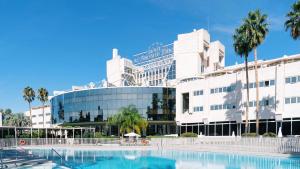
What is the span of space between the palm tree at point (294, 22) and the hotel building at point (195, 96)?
14.8 m

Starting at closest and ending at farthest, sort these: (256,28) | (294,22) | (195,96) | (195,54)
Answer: (294,22) → (256,28) → (195,96) → (195,54)

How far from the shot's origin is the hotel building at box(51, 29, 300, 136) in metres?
51.9

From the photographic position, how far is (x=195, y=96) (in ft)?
212

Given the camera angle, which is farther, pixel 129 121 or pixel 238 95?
pixel 129 121

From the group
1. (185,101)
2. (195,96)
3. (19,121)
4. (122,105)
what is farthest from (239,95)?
(19,121)

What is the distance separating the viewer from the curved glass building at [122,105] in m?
70.9

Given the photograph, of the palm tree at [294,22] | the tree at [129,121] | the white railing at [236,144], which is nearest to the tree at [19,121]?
the tree at [129,121]

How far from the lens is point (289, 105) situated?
166 ft

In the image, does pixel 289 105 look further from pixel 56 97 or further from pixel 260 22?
pixel 56 97

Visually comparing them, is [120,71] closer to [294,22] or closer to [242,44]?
[242,44]

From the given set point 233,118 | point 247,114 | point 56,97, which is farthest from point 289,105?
point 56,97

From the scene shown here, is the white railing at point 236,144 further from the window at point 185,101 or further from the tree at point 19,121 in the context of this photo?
the tree at point 19,121

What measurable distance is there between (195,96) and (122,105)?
15.4 metres

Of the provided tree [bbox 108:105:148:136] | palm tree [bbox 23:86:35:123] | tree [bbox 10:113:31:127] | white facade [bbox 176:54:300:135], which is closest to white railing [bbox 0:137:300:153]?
tree [bbox 108:105:148:136]
